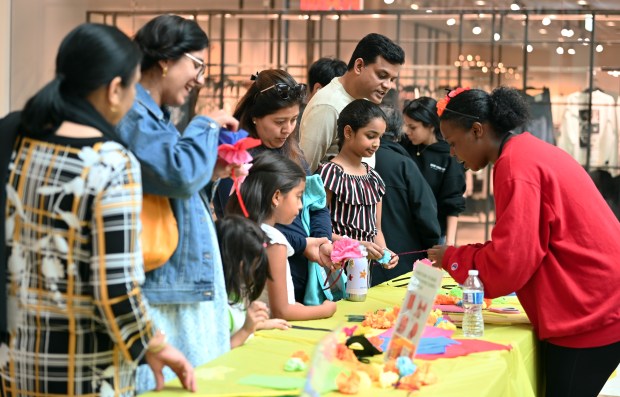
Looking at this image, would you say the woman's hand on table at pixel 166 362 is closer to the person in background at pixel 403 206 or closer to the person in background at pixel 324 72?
the person in background at pixel 403 206

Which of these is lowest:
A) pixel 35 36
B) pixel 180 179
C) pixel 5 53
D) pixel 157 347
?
pixel 157 347

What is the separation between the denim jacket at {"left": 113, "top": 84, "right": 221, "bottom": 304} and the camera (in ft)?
7.07

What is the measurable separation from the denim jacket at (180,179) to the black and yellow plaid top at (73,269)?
238mm

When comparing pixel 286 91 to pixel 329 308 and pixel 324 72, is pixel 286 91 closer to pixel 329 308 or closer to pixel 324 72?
pixel 329 308

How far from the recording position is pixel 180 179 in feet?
7.06

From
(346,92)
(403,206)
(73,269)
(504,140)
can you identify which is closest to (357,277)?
(504,140)

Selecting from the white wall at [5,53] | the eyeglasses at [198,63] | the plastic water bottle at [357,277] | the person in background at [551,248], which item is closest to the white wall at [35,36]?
Result: the white wall at [5,53]

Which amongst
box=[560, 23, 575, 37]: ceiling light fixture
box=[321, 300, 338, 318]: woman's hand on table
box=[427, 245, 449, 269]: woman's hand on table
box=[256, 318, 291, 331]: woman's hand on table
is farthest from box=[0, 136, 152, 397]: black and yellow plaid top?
box=[560, 23, 575, 37]: ceiling light fixture

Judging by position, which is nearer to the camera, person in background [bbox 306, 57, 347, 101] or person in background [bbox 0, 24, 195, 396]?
person in background [bbox 0, 24, 195, 396]

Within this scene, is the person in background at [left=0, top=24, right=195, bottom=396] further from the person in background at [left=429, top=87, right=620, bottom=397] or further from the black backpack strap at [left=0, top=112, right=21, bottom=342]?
the person in background at [left=429, top=87, right=620, bottom=397]

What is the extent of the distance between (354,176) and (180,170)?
1.97m

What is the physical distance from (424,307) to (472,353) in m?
0.39

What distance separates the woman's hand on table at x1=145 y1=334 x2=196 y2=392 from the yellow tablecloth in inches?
1.3

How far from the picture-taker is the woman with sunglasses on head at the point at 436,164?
544cm
